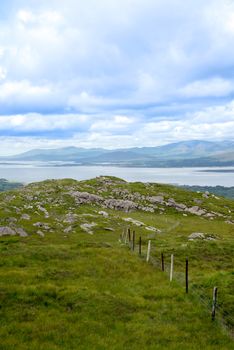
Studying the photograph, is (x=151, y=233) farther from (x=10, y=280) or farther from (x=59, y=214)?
(x=10, y=280)

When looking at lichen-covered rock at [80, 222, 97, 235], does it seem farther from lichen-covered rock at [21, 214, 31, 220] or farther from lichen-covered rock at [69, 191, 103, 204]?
lichen-covered rock at [69, 191, 103, 204]

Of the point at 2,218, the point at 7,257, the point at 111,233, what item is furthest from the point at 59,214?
the point at 7,257

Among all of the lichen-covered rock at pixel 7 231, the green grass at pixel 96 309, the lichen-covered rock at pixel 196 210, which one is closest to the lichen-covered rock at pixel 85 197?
the lichen-covered rock at pixel 196 210

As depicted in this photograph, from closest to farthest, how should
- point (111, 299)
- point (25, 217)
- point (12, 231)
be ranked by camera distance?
point (111, 299) < point (12, 231) < point (25, 217)

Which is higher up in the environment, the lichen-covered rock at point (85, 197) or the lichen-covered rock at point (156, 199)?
the lichen-covered rock at point (85, 197)

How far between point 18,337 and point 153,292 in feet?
37.3

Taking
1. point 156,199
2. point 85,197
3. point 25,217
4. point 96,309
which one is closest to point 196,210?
point 156,199

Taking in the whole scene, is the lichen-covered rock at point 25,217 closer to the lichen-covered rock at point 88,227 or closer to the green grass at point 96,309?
the lichen-covered rock at point 88,227

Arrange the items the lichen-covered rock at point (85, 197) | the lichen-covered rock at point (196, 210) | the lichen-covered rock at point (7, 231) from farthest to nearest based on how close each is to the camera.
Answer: the lichen-covered rock at point (196, 210)
the lichen-covered rock at point (85, 197)
the lichen-covered rock at point (7, 231)

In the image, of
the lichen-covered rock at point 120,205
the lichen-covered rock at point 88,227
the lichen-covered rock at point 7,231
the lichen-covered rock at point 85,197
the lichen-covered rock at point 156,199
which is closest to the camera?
the lichen-covered rock at point 7,231

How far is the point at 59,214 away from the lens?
85438mm

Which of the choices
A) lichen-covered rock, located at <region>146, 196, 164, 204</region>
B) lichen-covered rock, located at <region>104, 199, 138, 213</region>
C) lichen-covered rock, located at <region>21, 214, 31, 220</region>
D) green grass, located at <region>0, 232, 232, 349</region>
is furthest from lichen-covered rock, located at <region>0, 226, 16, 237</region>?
lichen-covered rock, located at <region>146, 196, 164, 204</region>

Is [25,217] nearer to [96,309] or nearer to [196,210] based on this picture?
[96,309]

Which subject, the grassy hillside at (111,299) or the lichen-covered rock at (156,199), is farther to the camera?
the lichen-covered rock at (156,199)
